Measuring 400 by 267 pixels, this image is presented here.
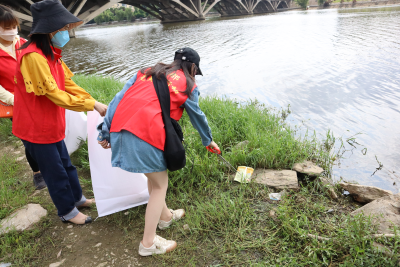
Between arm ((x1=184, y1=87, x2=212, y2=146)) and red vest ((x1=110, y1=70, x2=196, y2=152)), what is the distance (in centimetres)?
7

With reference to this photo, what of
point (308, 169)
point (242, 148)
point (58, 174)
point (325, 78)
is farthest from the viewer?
point (325, 78)

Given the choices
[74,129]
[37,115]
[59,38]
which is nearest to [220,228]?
[37,115]

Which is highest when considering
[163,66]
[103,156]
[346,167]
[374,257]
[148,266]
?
[163,66]

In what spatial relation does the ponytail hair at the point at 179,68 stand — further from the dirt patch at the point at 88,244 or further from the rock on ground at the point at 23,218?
the rock on ground at the point at 23,218

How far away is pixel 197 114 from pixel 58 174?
1.22 m

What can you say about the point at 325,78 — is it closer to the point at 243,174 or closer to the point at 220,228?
the point at 243,174

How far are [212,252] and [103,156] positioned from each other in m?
1.18

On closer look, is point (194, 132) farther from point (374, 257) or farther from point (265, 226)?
point (374, 257)

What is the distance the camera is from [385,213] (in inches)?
79.1

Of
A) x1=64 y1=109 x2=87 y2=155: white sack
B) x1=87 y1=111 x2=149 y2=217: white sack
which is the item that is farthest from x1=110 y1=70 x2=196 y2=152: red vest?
x1=64 y1=109 x2=87 y2=155: white sack

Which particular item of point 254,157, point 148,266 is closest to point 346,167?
point 254,157

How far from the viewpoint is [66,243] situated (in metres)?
2.17

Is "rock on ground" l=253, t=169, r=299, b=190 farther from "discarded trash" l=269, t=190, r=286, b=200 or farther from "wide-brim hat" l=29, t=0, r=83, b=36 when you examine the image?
"wide-brim hat" l=29, t=0, r=83, b=36

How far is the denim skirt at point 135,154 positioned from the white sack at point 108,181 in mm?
647
